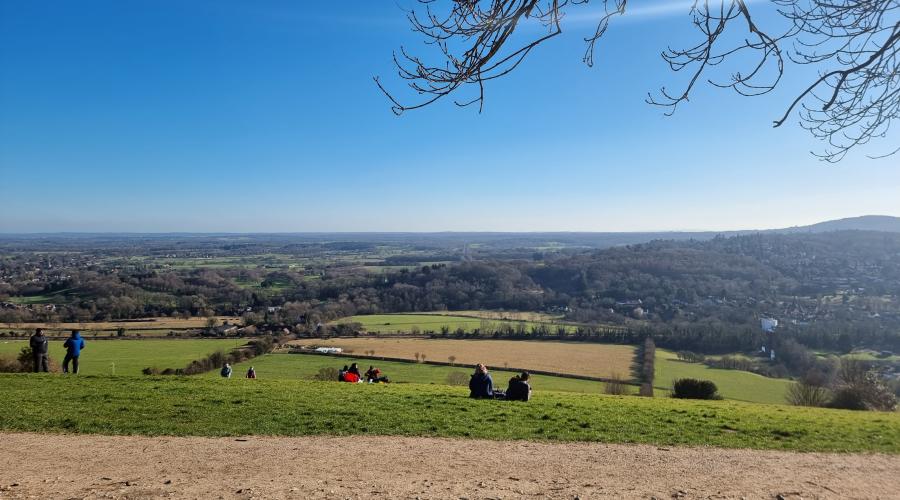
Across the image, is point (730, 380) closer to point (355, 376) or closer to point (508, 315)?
point (355, 376)

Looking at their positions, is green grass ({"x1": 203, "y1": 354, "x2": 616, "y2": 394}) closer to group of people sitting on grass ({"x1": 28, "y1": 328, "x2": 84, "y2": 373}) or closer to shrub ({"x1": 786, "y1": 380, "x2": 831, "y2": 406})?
shrub ({"x1": 786, "y1": 380, "x2": 831, "y2": 406})

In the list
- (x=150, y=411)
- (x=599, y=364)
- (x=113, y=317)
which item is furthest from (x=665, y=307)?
(x=150, y=411)

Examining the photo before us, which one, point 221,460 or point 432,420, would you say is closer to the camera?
point 221,460

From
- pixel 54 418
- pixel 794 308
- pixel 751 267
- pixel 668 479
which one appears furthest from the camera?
pixel 751 267

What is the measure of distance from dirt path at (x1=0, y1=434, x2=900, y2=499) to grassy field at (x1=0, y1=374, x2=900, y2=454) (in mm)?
560

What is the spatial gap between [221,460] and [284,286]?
9342cm

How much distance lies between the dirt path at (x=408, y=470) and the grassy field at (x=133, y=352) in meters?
28.1

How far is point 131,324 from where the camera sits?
58.7 meters

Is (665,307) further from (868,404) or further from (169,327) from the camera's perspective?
(169,327)

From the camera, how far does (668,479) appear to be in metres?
7.59

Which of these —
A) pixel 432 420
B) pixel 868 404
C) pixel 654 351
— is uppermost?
pixel 432 420

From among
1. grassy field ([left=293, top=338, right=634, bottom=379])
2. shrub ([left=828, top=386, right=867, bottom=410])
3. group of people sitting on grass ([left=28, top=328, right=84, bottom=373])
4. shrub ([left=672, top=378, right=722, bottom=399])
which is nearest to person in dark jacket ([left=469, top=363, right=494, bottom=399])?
group of people sitting on grass ([left=28, top=328, right=84, bottom=373])

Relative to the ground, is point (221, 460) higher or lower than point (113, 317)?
higher

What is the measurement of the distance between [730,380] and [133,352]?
47692mm
